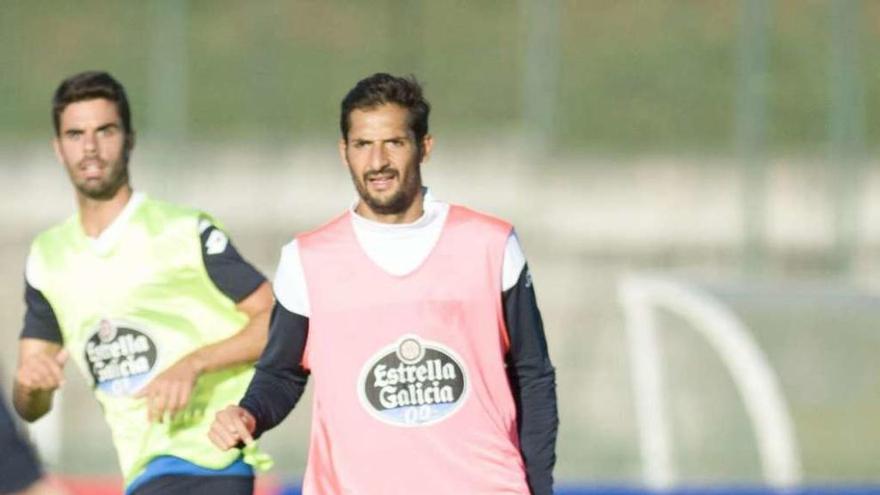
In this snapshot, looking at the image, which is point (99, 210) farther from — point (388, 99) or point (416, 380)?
point (416, 380)

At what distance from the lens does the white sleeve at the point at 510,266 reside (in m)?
5.03

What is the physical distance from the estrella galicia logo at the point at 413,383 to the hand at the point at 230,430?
307mm

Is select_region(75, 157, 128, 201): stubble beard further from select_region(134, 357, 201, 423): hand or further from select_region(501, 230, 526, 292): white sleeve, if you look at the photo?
select_region(501, 230, 526, 292): white sleeve

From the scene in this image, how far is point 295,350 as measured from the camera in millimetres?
5102

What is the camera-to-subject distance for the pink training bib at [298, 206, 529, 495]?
4977 millimetres

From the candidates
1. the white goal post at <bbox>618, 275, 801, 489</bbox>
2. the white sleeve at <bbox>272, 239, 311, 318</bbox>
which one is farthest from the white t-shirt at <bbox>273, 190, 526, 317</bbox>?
the white goal post at <bbox>618, 275, 801, 489</bbox>

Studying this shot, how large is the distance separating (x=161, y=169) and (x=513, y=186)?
259 cm

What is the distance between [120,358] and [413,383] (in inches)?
52.0

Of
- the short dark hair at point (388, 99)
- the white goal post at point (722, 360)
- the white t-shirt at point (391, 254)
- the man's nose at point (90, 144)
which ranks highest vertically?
the short dark hair at point (388, 99)

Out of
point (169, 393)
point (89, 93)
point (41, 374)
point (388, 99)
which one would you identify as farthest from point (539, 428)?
point (89, 93)

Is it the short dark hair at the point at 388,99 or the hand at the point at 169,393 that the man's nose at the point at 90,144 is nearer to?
the hand at the point at 169,393

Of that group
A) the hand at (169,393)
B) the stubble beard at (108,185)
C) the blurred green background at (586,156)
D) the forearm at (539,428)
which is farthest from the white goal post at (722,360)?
the forearm at (539,428)

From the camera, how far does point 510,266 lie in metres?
5.04

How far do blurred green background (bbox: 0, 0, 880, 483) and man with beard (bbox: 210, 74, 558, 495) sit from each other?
25.3 feet
